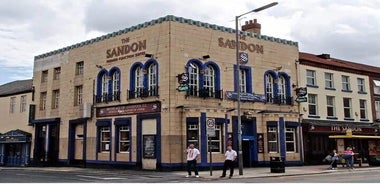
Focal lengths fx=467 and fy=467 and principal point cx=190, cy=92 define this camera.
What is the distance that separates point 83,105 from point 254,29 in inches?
537

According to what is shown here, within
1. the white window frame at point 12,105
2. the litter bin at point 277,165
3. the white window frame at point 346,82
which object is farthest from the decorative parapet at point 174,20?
the litter bin at point 277,165

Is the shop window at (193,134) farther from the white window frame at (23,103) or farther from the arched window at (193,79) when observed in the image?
the white window frame at (23,103)

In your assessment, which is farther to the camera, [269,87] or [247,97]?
A: [269,87]

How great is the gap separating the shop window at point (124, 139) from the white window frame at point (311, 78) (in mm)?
15020

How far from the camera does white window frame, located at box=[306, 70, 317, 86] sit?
120ft

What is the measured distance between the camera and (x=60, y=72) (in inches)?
1444

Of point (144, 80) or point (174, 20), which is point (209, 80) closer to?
point (144, 80)

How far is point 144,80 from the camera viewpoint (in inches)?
1156

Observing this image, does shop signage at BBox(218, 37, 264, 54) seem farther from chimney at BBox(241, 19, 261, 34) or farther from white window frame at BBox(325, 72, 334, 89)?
white window frame at BBox(325, 72, 334, 89)

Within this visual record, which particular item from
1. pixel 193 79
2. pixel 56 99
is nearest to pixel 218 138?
pixel 193 79

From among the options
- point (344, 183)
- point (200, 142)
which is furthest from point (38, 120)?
point (344, 183)

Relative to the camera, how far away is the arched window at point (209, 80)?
29652 millimetres

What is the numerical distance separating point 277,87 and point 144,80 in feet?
32.7

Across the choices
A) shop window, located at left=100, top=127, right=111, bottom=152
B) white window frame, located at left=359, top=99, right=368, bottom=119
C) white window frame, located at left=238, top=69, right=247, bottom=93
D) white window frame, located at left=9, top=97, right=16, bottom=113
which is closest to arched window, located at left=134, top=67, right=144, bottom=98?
shop window, located at left=100, top=127, right=111, bottom=152
